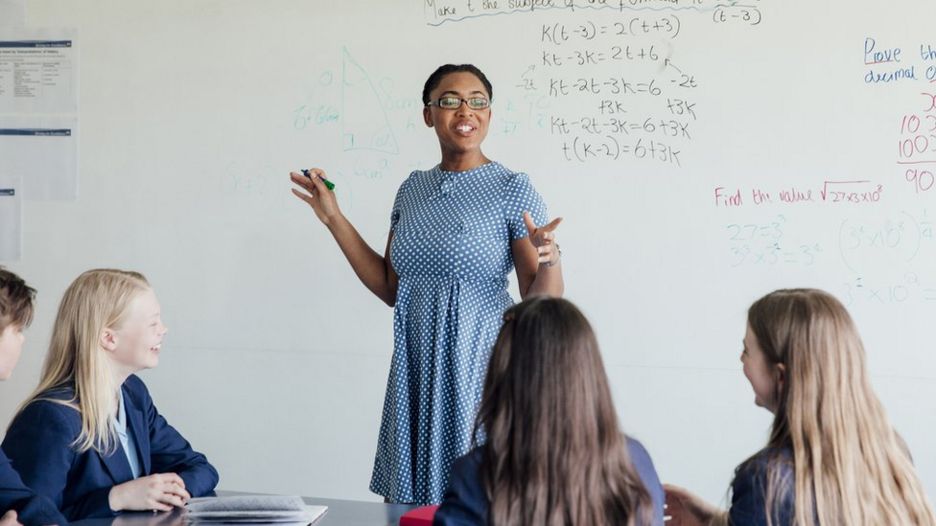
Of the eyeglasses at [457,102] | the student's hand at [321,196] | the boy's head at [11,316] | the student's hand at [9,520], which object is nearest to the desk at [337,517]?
the student's hand at [9,520]

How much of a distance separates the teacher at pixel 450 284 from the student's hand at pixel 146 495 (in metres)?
0.66

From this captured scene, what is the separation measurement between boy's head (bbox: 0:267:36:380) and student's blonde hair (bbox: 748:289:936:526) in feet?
4.67

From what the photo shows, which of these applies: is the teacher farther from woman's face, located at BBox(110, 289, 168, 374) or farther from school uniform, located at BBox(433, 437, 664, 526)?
school uniform, located at BBox(433, 437, 664, 526)

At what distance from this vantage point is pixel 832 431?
1.77 meters

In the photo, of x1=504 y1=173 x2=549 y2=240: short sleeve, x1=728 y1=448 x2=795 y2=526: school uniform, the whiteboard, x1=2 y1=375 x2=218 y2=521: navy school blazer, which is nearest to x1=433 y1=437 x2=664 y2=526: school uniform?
x1=728 y1=448 x2=795 y2=526: school uniform

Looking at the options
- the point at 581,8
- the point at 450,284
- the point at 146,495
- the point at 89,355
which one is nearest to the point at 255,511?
the point at 146,495

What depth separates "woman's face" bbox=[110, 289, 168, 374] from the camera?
2.42 meters

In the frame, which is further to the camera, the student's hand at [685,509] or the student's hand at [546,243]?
the student's hand at [546,243]

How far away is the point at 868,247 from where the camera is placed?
137 inches

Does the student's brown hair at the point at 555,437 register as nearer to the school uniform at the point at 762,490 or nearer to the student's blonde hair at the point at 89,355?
the school uniform at the point at 762,490

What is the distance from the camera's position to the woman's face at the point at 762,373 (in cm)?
187

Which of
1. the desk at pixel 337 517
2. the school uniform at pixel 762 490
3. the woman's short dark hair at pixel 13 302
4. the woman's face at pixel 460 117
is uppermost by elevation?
the woman's face at pixel 460 117

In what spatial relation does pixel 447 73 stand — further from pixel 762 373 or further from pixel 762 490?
pixel 762 490

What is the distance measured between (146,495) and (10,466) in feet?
0.85
